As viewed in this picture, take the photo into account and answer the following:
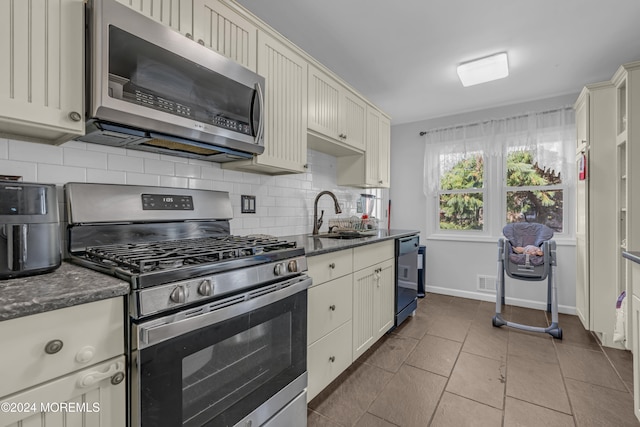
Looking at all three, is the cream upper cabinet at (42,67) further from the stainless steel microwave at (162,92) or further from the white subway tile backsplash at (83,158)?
the white subway tile backsplash at (83,158)

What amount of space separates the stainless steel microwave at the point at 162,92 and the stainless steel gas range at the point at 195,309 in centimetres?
31

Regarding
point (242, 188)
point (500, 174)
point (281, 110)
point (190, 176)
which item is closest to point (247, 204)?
point (242, 188)

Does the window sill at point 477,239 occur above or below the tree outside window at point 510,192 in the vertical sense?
below

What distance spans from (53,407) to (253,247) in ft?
2.41

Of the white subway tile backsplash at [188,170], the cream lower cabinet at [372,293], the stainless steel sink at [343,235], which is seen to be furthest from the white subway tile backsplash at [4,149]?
the stainless steel sink at [343,235]

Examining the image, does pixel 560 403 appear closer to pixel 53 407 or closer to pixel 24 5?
pixel 53 407

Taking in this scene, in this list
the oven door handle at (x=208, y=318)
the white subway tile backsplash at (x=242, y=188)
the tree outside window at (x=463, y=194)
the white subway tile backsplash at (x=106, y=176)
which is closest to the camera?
the oven door handle at (x=208, y=318)

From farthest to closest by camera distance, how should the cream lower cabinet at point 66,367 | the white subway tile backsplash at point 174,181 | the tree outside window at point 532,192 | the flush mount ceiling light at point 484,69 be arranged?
the tree outside window at point 532,192 → the flush mount ceiling light at point 484,69 → the white subway tile backsplash at point 174,181 → the cream lower cabinet at point 66,367

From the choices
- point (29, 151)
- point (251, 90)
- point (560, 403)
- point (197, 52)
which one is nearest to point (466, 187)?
point (560, 403)

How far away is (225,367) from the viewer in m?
1.11

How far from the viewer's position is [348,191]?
332 cm

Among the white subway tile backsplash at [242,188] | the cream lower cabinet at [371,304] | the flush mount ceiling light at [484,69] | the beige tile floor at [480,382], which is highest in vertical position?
the flush mount ceiling light at [484,69]

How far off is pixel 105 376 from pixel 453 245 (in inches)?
155

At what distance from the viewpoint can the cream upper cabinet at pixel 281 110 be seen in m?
1.80
